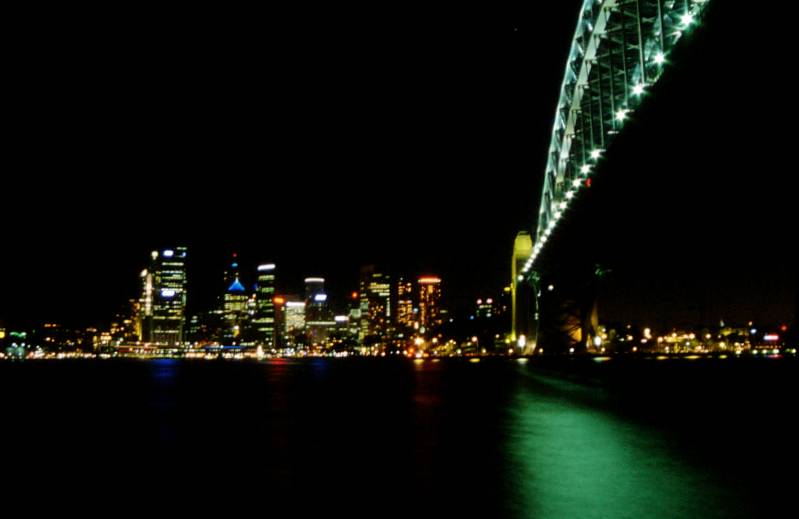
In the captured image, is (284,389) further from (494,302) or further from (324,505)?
(494,302)

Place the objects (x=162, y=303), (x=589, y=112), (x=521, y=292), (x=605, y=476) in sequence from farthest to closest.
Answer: (x=162, y=303)
(x=521, y=292)
(x=589, y=112)
(x=605, y=476)

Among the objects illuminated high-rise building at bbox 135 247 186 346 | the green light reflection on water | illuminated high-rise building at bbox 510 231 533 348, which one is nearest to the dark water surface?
the green light reflection on water

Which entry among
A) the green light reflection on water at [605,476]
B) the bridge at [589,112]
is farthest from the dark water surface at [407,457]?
the bridge at [589,112]

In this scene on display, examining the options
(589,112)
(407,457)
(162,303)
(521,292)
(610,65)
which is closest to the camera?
(407,457)

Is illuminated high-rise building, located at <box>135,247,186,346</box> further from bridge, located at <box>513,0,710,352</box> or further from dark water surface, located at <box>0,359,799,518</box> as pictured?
dark water surface, located at <box>0,359,799,518</box>

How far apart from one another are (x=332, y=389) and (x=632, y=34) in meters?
19.5

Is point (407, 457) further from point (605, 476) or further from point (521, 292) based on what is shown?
point (521, 292)

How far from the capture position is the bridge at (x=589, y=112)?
63.5 ft

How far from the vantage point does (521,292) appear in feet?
306

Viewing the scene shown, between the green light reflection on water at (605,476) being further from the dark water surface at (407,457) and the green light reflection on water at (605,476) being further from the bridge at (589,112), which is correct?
the bridge at (589,112)

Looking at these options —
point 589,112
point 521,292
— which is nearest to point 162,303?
point 521,292

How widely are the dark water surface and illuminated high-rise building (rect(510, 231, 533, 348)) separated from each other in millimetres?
62378

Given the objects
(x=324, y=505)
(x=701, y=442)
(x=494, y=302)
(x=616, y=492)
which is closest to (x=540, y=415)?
(x=701, y=442)

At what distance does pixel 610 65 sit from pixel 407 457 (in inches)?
686
